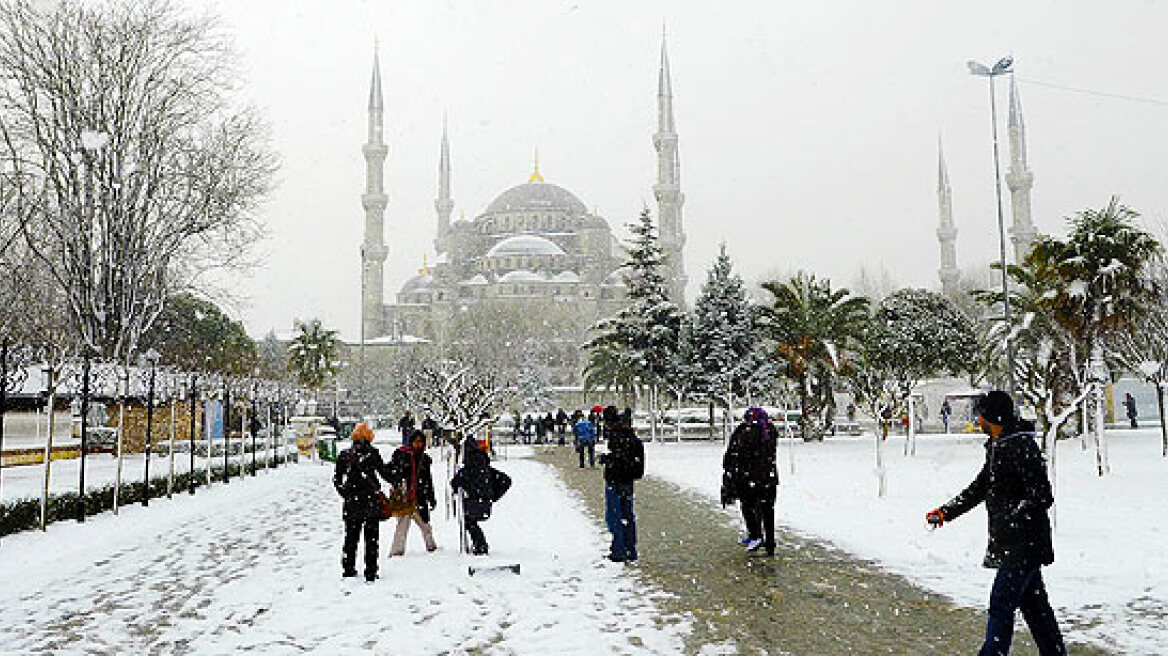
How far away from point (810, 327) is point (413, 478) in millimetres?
24416

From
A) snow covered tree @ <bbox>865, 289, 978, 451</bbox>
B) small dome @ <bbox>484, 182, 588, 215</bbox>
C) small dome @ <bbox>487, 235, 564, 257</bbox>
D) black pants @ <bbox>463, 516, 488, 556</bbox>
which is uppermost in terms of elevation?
small dome @ <bbox>484, 182, 588, 215</bbox>

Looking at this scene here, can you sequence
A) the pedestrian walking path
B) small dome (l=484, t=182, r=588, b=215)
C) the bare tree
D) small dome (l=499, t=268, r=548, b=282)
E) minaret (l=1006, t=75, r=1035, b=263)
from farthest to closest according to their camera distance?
small dome (l=484, t=182, r=588, b=215)
small dome (l=499, t=268, r=548, b=282)
minaret (l=1006, t=75, r=1035, b=263)
the bare tree
the pedestrian walking path

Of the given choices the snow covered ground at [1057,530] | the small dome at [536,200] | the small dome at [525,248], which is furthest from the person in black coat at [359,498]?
the small dome at [536,200]

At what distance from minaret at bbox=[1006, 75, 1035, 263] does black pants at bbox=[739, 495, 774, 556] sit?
202 feet

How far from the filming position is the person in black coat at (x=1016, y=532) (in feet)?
14.6

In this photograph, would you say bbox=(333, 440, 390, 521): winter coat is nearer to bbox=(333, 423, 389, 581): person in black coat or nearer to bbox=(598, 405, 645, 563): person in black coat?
bbox=(333, 423, 389, 581): person in black coat

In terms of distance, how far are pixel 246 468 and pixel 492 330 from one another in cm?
4968

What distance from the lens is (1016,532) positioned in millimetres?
4484

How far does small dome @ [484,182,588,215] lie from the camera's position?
359ft

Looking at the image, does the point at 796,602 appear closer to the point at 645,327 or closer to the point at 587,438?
the point at 587,438

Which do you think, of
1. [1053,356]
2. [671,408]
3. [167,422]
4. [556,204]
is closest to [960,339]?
[1053,356]

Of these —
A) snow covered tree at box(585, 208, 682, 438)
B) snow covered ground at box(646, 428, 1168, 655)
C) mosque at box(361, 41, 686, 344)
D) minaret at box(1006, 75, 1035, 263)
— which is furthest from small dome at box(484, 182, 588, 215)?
snow covered ground at box(646, 428, 1168, 655)

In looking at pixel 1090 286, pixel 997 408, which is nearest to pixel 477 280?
pixel 1090 286

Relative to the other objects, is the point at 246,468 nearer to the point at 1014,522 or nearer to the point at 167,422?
the point at 167,422
